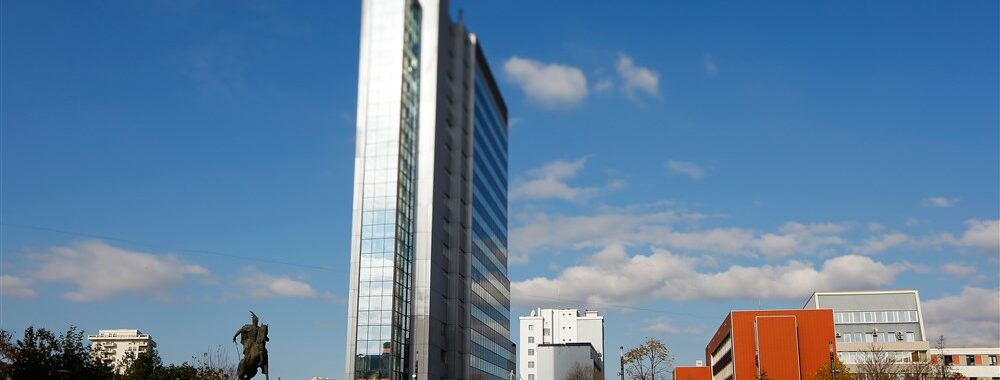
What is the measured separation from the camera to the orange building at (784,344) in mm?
115812

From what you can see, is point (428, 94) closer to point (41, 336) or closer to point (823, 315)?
point (41, 336)

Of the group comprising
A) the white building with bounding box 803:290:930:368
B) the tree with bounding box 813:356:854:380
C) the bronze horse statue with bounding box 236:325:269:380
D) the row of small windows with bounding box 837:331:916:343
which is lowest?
the bronze horse statue with bounding box 236:325:269:380

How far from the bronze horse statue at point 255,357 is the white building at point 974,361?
455 ft

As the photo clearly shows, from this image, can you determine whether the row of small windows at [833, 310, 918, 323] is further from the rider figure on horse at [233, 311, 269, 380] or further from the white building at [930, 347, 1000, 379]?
the rider figure on horse at [233, 311, 269, 380]

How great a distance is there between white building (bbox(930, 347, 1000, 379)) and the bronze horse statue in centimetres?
13872

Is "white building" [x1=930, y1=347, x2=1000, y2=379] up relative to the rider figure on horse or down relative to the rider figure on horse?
up

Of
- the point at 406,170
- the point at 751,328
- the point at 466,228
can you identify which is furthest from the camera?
the point at 751,328

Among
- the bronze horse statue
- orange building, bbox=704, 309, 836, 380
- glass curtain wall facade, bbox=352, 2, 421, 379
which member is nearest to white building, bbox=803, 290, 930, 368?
orange building, bbox=704, 309, 836, 380

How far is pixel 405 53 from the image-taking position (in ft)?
340

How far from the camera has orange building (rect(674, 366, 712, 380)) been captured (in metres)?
174

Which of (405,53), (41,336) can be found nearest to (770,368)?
(405,53)

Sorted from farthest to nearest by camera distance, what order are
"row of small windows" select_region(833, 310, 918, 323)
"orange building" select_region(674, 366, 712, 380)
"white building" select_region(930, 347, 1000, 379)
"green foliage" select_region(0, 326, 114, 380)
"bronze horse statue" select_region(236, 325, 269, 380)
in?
"orange building" select_region(674, 366, 712, 380) → "row of small windows" select_region(833, 310, 918, 323) → "white building" select_region(930, 347, 1000, 379) → "green foliage" select_region(0, 326, 114, 380) → "bronze horse statue" select_region(236, 325, 269, 380)

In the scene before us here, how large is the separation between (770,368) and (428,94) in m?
55.0

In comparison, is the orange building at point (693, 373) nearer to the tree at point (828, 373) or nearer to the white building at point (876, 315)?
the white building at point (876, 315)
